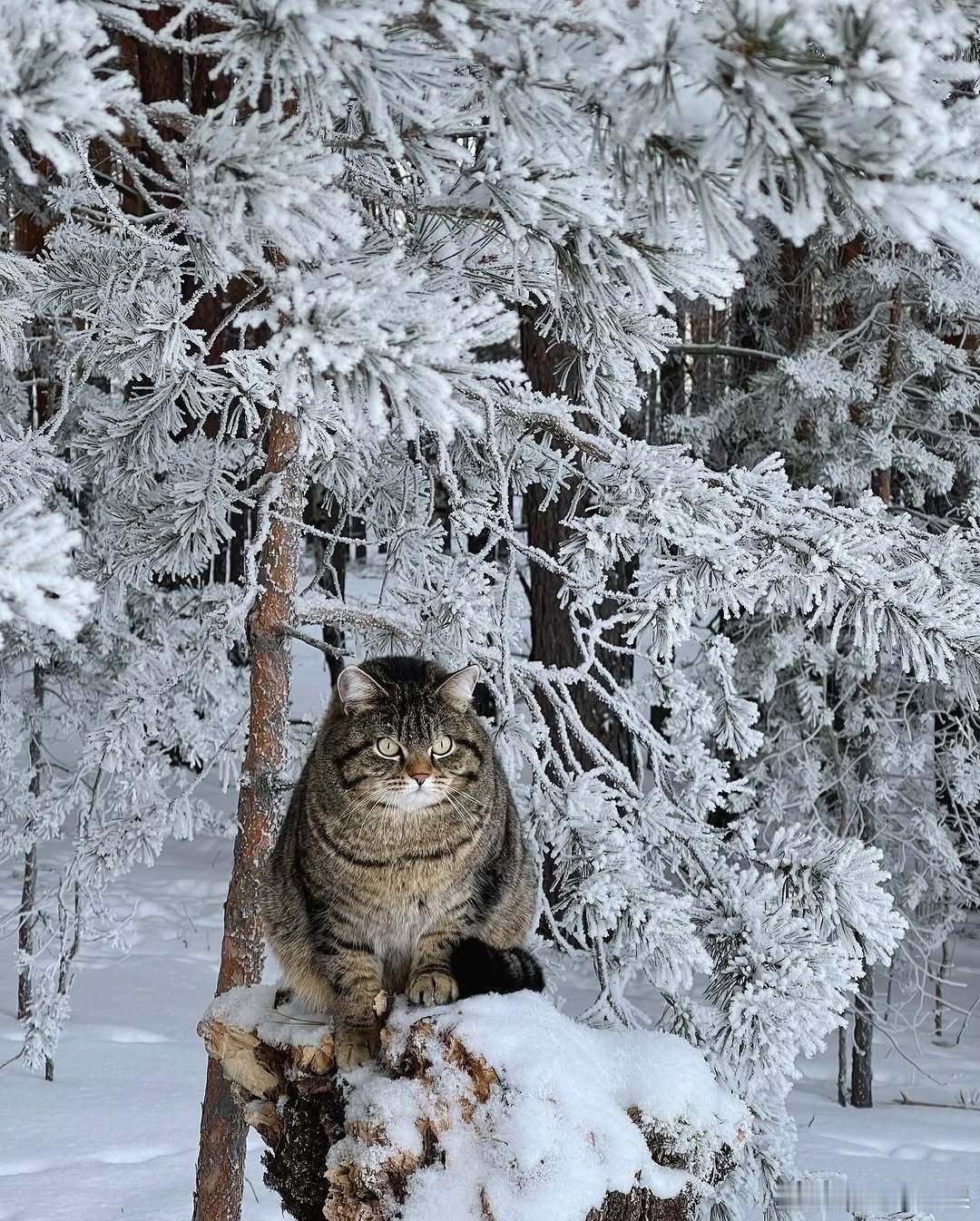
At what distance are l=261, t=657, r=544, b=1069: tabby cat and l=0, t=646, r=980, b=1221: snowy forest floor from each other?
2.15 metres

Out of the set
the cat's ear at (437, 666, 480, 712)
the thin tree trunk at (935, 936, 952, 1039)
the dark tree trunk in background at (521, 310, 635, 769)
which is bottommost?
the thin tree trunk at (935, 936, 952, 1039)

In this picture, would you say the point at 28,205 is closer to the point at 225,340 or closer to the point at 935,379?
the point at 225,340

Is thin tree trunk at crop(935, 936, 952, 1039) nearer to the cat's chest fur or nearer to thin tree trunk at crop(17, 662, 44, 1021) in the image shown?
thin tree trunk at crop(17, 662, 44, 1021)

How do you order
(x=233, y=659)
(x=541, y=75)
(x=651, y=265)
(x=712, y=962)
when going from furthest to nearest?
(x=233, y=659)
(x=712, y=962)
(x=651, y=265)
(x=541, y=75)

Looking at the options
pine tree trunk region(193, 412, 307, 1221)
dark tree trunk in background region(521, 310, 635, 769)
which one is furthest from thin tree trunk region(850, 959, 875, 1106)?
pine tree trunk region(193, 412, 307, 1221)

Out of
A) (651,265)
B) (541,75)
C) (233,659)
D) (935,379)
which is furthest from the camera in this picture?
(233,659)

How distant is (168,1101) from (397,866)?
3.77 meters

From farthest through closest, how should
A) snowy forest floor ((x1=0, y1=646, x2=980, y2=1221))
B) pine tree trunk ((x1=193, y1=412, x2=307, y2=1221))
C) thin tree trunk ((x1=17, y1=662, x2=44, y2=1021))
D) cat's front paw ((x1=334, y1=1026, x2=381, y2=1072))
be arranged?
thin tree trunk ((x1=17, y1=662, x2=44, y2=1021)) < snowy forest floor ((x1=0, y1=646, x2=980, y2=1221)) < pine tree trunk ((x1=193, y1=412, x2=307, y2=1221)) < cat's front paw ((x1=334, y1=1026, x2=381, y2=1072))

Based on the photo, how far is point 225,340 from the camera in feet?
25.4

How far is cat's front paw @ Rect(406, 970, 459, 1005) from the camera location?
8.85 ft

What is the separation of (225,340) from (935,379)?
4714mm

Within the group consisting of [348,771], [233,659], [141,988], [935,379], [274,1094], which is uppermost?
[935,379]

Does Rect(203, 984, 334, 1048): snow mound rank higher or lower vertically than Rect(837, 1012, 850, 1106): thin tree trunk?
higher

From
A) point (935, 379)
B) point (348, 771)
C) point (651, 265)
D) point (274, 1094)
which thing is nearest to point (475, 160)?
point (651, 265)
